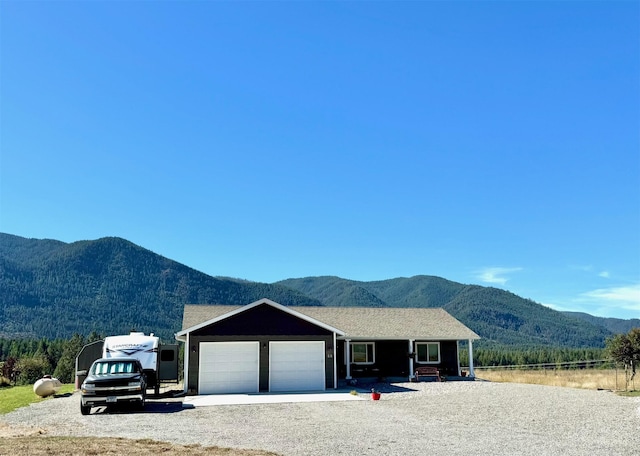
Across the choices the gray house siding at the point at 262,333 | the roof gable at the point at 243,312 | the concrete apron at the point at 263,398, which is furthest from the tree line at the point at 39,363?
the concrete apron at the point at 263,398

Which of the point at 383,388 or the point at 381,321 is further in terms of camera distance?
the point at 381,321

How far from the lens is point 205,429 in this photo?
13742 millimetres

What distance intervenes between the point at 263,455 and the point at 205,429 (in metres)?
4.17

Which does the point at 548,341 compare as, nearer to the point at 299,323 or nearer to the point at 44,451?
the point at 299,323

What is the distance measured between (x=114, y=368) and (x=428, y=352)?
19.2m

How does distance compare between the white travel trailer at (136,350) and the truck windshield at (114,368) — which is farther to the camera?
the white travel trailer at (136,350)

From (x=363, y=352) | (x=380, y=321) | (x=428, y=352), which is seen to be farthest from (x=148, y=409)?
(x=428, y=352)

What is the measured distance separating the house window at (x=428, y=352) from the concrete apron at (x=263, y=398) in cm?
901

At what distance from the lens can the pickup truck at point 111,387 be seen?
56.6 feet

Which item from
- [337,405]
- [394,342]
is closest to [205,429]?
[337,405]

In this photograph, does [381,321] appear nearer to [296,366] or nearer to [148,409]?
[296,366]

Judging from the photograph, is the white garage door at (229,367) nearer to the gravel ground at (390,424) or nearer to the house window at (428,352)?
the gravel ground at (390,424)

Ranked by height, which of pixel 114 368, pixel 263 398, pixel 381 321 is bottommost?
pixel 263 398

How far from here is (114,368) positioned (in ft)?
60.5
